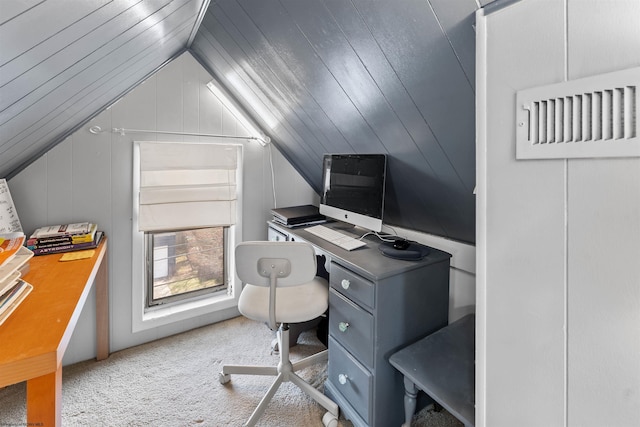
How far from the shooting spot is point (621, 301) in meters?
0.54

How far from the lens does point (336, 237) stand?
1.84 meters

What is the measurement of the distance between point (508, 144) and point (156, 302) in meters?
2.53

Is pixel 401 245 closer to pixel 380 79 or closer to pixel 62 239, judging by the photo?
pixel 380 79

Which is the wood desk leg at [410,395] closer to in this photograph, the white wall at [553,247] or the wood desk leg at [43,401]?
the white wall at [553,247]

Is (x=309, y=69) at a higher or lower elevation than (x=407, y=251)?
higher

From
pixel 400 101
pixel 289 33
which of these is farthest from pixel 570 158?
pixel 289 33

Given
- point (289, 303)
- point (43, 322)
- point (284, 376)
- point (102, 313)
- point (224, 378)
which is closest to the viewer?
point (43, 322)

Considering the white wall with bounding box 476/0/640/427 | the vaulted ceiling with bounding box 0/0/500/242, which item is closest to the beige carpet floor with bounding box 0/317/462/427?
the white wall with bounding box 476/0/640/427

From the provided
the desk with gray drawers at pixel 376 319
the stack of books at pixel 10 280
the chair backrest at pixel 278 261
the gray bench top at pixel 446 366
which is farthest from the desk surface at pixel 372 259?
the stack of books at pixel 10 280

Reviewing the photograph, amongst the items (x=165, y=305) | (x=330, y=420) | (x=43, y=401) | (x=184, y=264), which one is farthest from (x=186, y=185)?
(x=330, y=420)

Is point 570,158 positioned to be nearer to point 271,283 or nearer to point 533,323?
point 533,323

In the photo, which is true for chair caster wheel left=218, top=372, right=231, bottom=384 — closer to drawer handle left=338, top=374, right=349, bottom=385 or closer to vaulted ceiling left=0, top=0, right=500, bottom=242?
drawer handle left=338, top=374, right=349, bottom=385

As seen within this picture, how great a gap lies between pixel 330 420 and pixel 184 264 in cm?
166

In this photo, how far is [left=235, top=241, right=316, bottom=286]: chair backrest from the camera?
4.60 ft
